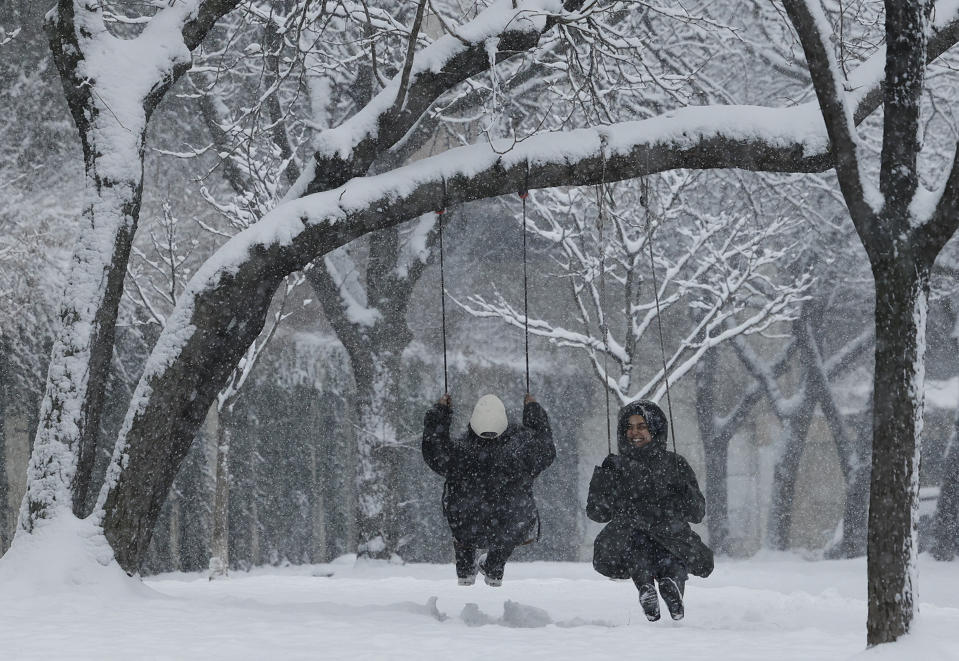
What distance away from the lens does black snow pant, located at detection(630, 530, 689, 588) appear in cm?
734

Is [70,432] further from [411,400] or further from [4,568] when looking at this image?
[411,400]

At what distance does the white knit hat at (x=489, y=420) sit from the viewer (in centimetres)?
781

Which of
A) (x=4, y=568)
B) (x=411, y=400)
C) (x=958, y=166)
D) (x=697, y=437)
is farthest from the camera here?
(x=697, y=437)

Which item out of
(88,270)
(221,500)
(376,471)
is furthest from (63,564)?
(221,500)

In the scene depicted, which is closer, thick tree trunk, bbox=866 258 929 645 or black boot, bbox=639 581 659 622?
thick tree trunk, bbox=866 258 929 645

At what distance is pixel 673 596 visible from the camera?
287 inches

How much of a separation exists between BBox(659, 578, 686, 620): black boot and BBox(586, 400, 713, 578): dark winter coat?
0.15m

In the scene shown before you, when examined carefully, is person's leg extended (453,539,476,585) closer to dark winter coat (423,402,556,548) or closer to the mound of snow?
dark winter coat (423,402,556,548)

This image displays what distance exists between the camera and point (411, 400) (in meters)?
18.8

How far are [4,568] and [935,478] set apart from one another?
1787 centimetres

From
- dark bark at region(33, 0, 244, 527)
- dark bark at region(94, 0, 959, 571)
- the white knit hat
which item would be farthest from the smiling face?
dark bark at region(33, 0, 244, 527)

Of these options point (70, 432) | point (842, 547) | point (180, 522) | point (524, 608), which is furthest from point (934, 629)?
point (842, 547)

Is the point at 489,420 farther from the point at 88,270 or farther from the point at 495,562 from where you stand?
the point at 88,270

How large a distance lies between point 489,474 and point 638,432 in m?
1.03
